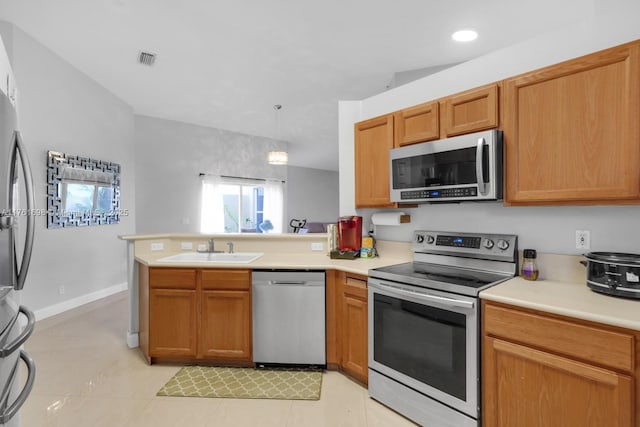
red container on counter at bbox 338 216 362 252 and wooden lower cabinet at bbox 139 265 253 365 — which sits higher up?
red container on counter at bbox 338 216 362 252

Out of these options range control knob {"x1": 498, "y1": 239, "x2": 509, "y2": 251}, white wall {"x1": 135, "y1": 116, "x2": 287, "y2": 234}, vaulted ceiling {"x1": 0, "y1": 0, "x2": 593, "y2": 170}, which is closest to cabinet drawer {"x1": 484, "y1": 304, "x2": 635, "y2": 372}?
range control knob {"x1": 498, "y1": 239, "x2": 509, "y2": 251}

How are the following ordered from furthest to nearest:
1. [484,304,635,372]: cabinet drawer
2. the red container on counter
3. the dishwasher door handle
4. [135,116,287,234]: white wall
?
[135,116,287,234]: white wall → the red container on counter → the dishwasher door handle → [484,304,635,372]: cabinet drawer

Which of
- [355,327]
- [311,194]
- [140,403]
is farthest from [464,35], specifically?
[311,194]

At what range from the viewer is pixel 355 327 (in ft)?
7.72

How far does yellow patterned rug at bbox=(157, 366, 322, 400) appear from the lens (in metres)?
2.24

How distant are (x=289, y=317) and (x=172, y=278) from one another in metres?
0.96

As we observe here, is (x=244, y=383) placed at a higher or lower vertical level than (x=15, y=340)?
lower

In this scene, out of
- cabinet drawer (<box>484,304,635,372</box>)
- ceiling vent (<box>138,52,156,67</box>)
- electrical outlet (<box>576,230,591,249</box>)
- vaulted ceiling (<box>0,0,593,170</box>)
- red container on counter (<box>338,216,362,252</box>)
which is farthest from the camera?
ceiling vent (<box>138,52,156,67</box>)

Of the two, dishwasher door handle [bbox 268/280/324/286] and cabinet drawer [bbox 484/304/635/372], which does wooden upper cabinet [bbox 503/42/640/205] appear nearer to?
cabinet drawer [bbox 484/304/635/372]

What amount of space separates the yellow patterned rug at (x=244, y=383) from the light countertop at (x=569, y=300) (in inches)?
54.9

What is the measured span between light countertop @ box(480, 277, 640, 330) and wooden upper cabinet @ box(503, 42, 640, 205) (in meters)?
0.46

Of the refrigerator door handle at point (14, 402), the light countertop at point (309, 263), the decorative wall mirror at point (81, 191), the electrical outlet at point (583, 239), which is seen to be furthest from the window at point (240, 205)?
the electrical outlet at point (583, 239)

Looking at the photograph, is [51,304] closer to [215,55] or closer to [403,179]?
[215,55]

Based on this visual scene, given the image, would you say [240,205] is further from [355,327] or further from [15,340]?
[15,340]
